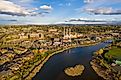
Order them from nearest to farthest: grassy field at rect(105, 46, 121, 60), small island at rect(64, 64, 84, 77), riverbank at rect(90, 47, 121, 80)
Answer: riverbank at rect(90, 47, 121, 80)
small island at rect(64, 64, 84, 77)
grassy field at rect(105, 46, 121, 60)

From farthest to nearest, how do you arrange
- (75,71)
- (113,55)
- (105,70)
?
(113,55), (105,70), (75,71)

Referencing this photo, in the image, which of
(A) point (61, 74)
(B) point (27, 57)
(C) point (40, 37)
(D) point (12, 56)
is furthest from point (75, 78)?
(C) point (40, 37)

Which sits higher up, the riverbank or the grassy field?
the riverbank

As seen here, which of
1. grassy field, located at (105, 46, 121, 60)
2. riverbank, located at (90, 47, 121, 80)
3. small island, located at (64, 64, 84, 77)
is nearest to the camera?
riverbank, located at (90, 47, 121, 80)

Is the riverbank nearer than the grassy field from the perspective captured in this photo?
Yes

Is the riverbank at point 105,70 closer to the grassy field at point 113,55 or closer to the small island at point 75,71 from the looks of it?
the small island at point 75,71

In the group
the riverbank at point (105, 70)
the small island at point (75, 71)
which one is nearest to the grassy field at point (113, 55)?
the riverbank at point (105, 70)

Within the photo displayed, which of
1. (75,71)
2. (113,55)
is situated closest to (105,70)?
(75,71)

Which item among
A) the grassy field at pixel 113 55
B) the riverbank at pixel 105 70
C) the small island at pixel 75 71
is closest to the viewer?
the riverbank at pixel 105 70

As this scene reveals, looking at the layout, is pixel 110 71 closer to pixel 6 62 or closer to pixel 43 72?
pixel 43 72

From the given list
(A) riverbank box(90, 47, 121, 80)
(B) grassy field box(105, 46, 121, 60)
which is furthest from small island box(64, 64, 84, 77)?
(B) grassy field box(105, 46, 121, 60)

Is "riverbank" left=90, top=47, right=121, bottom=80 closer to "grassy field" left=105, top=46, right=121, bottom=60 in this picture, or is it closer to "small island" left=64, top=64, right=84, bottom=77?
"small island" left=64, top=64, right=84, bottom=77

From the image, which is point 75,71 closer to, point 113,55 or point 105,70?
point 105,70
